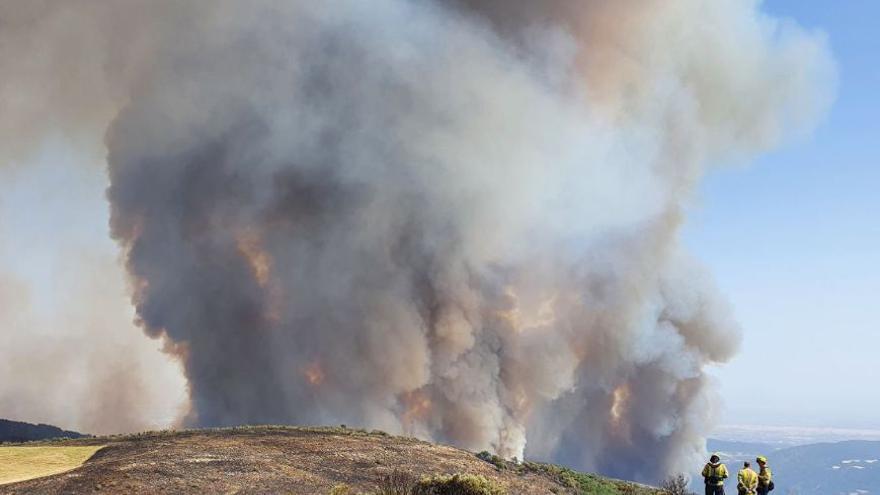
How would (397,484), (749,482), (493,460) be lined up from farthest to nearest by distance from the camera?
(493,460) → (397,484) → (749,482)

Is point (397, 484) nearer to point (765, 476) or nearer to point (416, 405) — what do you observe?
point (765, 476)

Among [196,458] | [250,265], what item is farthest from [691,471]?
[196,458]

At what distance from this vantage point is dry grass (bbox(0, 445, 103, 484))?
25.2 metres

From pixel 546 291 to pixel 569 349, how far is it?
6850 mm

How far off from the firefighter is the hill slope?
855 cm

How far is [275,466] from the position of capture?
26.9 metres

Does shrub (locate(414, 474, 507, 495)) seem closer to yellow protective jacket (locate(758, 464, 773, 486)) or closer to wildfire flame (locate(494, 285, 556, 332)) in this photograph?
yellow protective jacket (locate(758, 464, 773, 486))

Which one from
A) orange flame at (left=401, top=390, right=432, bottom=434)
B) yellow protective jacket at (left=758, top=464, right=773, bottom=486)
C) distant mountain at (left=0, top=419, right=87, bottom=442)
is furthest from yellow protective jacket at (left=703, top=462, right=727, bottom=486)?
distant mountain at (left=0, top=419, right=87, bottom=442)

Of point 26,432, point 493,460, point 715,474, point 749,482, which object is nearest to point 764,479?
point 749,482

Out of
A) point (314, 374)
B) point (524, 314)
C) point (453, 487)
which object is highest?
point (524, 314)

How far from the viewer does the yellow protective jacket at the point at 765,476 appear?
22.5m

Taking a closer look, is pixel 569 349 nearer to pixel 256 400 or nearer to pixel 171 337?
pixel 256 400

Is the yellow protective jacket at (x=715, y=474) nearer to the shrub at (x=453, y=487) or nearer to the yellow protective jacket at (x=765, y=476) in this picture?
the yellow protective jacket at (x=765, y=476)

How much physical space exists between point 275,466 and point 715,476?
1580 cm
